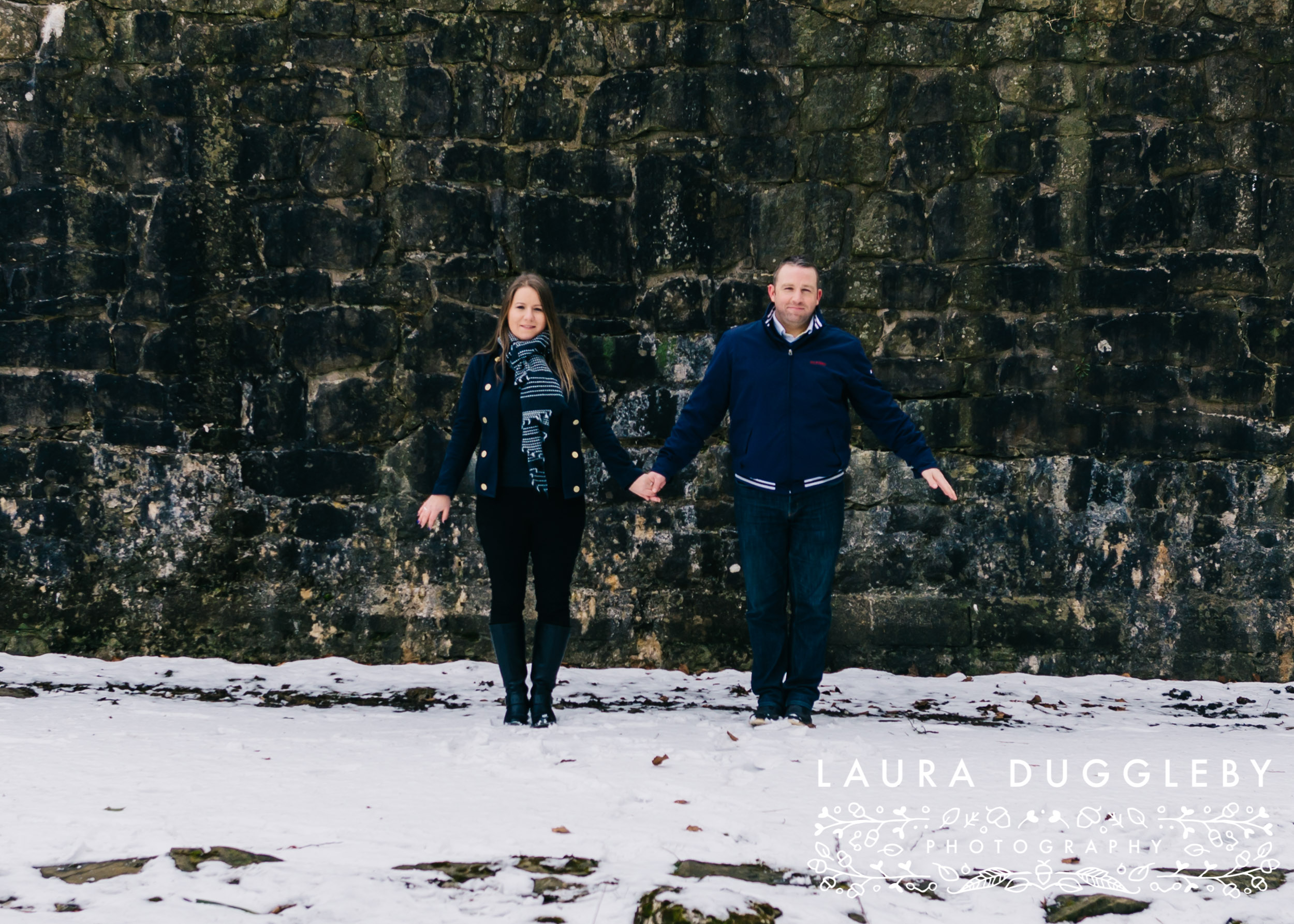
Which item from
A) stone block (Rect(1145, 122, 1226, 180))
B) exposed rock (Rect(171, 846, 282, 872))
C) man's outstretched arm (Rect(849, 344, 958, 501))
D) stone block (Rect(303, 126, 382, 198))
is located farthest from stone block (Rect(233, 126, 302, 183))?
stone block (Rect(1145, 122, 1226, 180))

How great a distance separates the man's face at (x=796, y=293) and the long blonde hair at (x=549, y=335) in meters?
0.75

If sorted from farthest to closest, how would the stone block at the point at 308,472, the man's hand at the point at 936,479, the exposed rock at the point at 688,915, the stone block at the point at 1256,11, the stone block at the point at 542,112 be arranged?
the stone block at the point at 308,472, the stone block at the point at 542,112, the stone block at the point at 1256,11, the man's hand at the point at 936,479, the exposed rock at the point at 688,915

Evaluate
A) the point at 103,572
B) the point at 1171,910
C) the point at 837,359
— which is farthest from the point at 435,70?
the point at 1171,910

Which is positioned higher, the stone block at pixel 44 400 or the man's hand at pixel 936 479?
the stone block at pixel 44 400

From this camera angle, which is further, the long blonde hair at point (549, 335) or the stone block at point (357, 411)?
the stone block at point (357, 411)

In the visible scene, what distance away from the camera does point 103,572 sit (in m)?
4.85

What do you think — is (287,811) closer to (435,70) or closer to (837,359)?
(837,359)

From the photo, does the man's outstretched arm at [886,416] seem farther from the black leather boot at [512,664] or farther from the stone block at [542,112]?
the stone block at [542,112]

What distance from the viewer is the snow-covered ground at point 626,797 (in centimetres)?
262

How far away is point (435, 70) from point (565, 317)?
1.15 metres

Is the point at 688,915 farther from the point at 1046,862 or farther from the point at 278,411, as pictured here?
the point at 278,411

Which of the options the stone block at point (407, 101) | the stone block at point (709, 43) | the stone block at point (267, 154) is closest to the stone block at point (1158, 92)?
the stone block at point (709, 43)

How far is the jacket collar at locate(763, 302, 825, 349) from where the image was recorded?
3.89 meters

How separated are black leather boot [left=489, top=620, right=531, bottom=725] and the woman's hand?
0.42m
